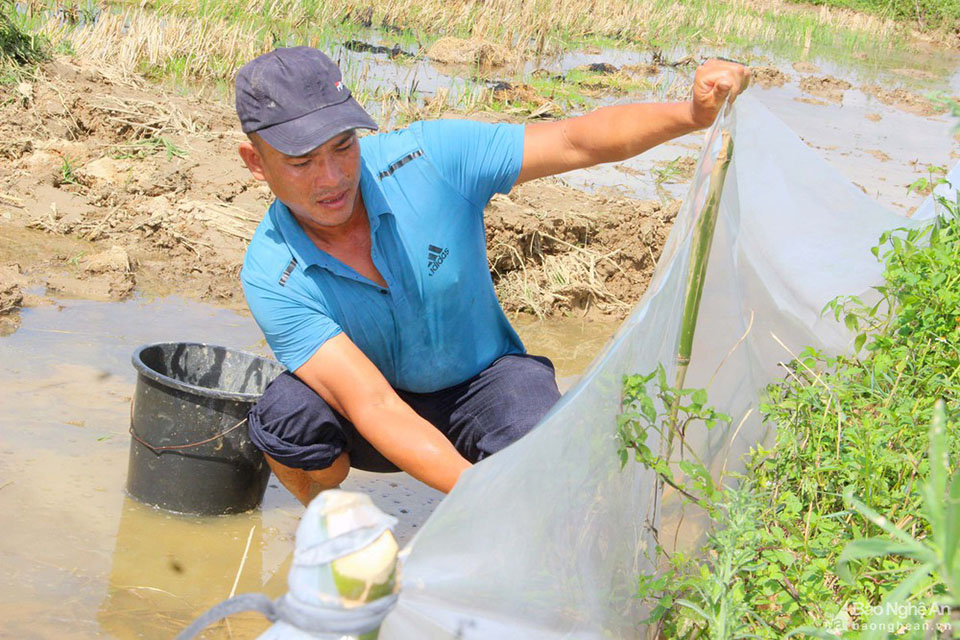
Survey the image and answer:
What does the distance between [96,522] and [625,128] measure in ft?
6.30

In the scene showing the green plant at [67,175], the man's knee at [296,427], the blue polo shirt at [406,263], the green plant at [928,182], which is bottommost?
the green plant at [67,175]

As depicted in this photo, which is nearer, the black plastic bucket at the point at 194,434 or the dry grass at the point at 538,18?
the black plastic bucket at the point at 194,434

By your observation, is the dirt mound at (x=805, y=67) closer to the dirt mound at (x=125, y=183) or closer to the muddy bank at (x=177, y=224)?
the muddy bank at (x=177, y=224)

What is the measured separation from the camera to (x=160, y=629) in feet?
8.27

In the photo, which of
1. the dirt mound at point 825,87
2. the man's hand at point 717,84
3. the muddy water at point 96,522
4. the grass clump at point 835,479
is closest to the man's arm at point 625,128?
the man's hand at point 717,84

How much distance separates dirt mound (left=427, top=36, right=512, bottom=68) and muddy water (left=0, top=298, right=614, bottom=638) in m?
8.69

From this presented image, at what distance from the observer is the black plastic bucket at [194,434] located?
2.80 m

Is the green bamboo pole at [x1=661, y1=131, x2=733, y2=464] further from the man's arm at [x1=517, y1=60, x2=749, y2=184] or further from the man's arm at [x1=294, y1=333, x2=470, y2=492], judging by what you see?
the man's arm at [x1=294, y1=333, x2=470, y2=492]

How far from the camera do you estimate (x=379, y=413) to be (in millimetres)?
2270

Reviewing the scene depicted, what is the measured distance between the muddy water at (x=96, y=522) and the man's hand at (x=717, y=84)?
65.9 inches

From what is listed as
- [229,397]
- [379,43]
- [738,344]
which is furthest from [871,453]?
[379,43]

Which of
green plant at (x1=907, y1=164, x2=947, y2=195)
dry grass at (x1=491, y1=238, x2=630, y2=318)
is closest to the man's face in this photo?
green plant at (x1=907, y1=164, x2=947, y2=195)

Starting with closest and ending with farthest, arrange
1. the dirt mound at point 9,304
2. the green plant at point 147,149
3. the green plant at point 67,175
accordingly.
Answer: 1. the dirt mound at point 9,304
2. the green plant at point 67,175
3. the green plant at point 147,149

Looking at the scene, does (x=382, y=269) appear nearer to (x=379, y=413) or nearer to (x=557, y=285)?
(x=379, y=413)
